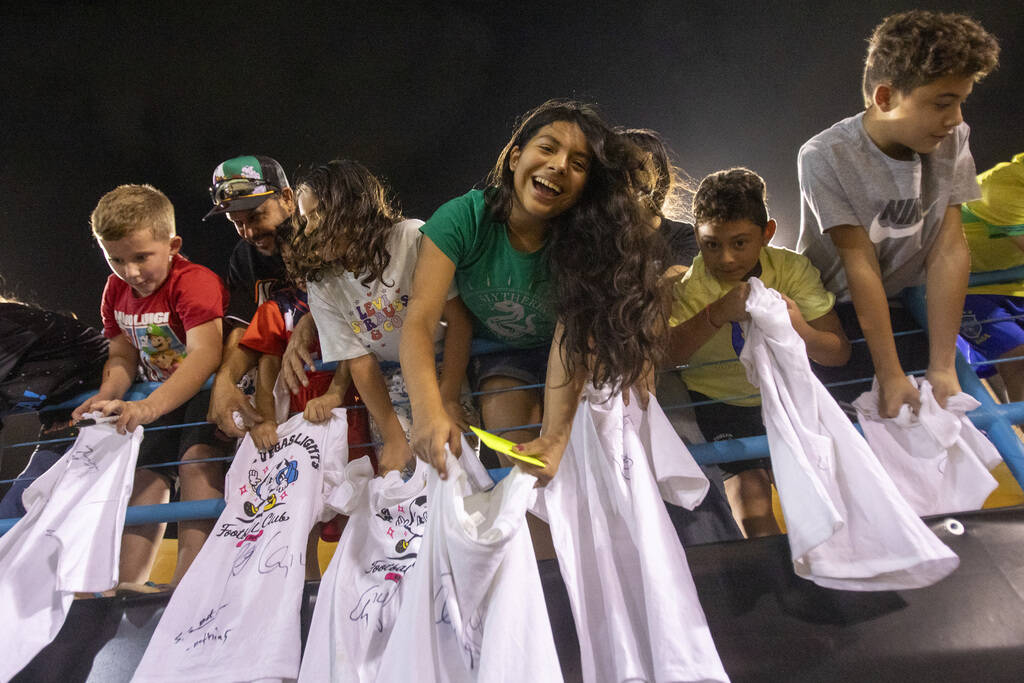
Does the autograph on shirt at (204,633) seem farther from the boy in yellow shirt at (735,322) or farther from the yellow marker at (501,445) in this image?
the boy in yellow shirt at (735,322)

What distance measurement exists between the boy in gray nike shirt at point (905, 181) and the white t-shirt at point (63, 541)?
1.42 m

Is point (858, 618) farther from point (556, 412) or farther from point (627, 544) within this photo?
point (556, 412)

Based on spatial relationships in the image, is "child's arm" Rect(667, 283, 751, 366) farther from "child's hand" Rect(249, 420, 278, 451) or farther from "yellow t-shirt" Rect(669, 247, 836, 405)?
"child's hand" Rect(249, 420, 278, 451)

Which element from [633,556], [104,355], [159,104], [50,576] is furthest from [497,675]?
[159,104]

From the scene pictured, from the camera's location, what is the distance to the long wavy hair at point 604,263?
1.13 metres

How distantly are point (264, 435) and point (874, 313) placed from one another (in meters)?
1.19

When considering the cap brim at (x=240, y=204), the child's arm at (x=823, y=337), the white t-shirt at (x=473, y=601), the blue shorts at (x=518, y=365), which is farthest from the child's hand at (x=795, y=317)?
the cap brim at (x=240, y=204)

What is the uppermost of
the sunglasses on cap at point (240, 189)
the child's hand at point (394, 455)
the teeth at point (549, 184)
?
the sunglasses on cap at point (240, 189)

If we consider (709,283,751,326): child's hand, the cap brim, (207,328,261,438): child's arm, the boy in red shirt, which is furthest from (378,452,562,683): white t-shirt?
the cap brim

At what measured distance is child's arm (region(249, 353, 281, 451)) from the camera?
1336 millimetres

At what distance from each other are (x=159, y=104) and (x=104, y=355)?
2054 mm

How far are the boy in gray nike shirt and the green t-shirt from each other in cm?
58

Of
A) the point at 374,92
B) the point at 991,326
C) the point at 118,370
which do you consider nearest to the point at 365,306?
the point at 118,370

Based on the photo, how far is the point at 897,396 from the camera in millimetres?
1170
